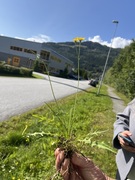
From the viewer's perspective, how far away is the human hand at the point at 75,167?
4.24ft

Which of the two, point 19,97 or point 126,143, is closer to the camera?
point 126,143

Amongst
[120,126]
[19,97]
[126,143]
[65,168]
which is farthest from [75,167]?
[19,97]

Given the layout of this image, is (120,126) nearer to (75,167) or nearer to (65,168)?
(75,167)

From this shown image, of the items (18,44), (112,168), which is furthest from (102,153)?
(18,44)

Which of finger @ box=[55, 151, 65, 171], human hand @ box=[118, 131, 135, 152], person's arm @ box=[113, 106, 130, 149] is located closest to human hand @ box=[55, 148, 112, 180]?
finger @ box=[55, 151, 65, 171]

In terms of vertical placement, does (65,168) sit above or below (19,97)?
above

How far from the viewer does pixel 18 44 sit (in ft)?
198

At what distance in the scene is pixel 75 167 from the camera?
1382 mm

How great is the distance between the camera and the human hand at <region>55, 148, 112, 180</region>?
50.9 inches

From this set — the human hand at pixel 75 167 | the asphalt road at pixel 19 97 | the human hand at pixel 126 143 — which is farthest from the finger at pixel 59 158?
the human hand at pixel 126 143

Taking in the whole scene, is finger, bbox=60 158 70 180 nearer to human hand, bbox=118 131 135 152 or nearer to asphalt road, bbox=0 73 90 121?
asphalt road, bbox=0 73 90 121

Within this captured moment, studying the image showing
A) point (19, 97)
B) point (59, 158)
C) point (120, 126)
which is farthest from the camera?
point (19, 97)

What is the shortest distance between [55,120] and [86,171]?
1.25ft

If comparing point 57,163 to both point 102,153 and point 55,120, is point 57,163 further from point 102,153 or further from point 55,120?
point 102,153
